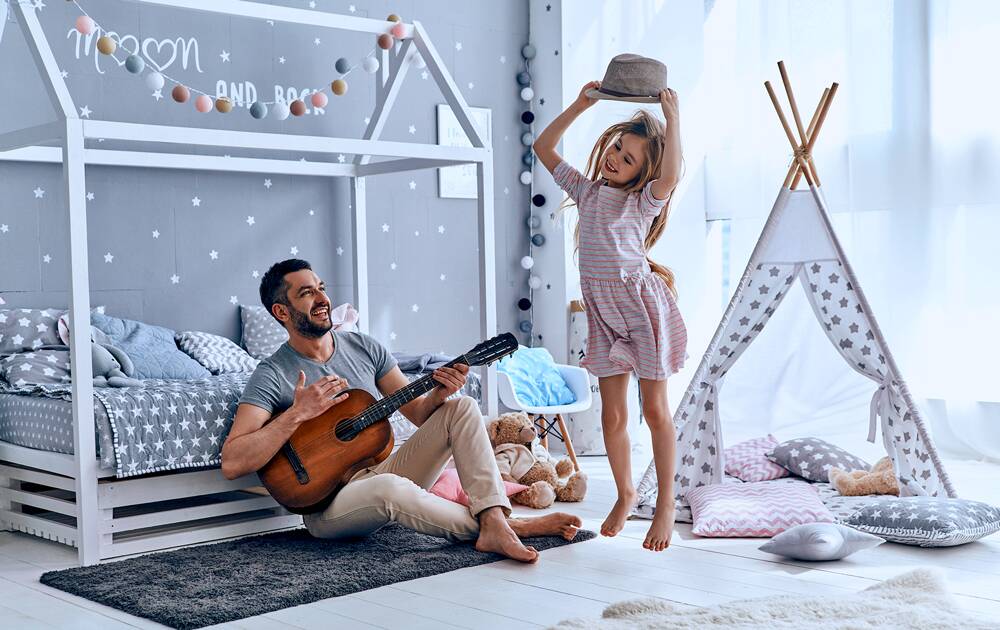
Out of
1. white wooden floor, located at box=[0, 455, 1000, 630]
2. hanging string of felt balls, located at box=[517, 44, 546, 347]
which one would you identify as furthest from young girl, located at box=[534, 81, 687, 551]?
hanging string of felt balls, located at box=[517, 44, 546, 347]

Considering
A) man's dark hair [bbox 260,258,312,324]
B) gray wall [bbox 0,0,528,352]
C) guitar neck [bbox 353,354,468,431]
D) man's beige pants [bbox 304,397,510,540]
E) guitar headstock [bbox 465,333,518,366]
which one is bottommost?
man's beige pants [bbox 304,397,510,540]

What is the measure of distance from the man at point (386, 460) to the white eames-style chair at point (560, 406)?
991mm

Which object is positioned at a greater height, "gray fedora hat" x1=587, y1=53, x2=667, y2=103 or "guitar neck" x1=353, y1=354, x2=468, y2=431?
"gray fedora hat" x1=587, y1=53, x2=667, y2=103

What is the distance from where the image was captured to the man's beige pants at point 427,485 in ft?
9.00

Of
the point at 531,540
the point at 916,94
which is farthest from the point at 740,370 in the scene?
the point at 531,540

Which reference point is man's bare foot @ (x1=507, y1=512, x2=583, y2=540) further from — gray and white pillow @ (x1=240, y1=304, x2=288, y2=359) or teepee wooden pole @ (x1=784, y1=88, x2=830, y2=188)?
gray and white pillow @ (x1=240, y1=304, x2=288, y2=359)

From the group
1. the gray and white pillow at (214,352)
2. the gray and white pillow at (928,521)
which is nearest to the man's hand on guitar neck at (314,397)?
the gray and white pillow at (214,352)

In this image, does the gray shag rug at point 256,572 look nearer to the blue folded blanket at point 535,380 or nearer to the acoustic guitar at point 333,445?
the acoustic guitar at point 333,445

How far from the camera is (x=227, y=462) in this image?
9.30ft

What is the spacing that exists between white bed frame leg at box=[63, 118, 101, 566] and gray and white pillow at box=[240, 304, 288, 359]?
50.1 inches

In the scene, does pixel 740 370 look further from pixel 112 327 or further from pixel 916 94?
pixel 112 327

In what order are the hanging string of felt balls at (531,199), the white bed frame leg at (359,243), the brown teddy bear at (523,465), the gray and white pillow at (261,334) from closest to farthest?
the brown teddy bear at (523,465), the gray and white pillow at (261,334), the white bed frame leg at (359,243), the hanging string of felt balls at (531,199)

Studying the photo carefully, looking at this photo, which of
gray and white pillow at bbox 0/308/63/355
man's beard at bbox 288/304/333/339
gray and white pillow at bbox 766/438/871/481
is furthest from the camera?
gray and white pillow at bbox 766/438/871/481

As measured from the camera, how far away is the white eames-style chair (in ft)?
13.3
